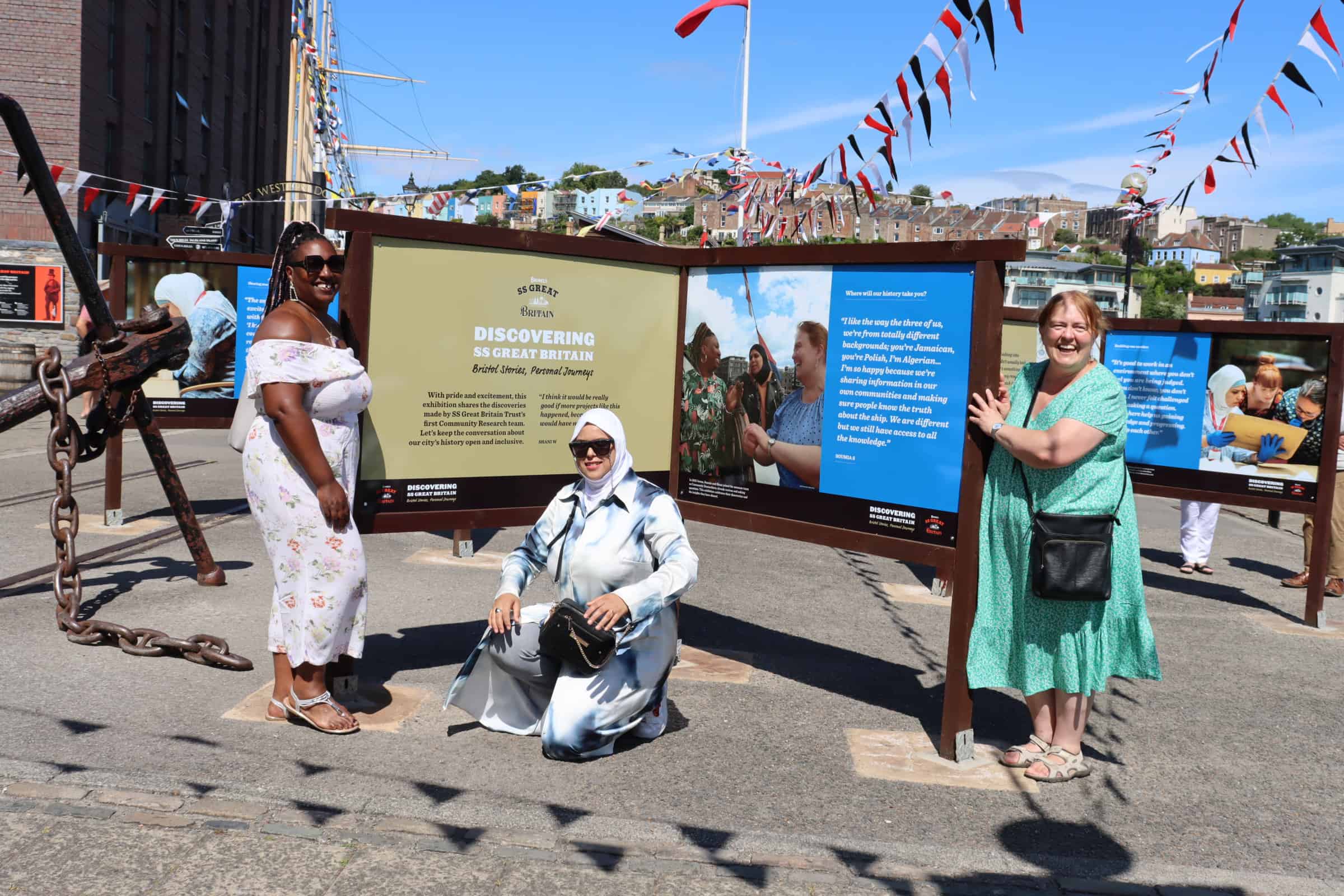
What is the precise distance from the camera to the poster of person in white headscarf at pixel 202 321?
9.84 metres

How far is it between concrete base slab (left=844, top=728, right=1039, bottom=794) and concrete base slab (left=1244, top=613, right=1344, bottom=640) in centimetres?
401

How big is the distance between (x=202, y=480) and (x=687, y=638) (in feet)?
25.8

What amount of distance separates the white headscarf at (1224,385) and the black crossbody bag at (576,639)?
250 inches

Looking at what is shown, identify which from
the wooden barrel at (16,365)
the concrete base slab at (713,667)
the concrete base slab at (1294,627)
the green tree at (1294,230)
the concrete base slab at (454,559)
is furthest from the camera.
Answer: the green tree at (1294,230)

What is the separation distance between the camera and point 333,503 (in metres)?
4.57

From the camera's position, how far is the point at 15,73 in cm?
2538

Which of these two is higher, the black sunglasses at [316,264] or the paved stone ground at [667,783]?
the black sunglasses at [316,264]

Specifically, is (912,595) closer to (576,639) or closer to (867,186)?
(867,186)

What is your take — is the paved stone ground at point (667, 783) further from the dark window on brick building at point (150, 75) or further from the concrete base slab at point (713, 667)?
the dark window on brick building at point (150, 75)

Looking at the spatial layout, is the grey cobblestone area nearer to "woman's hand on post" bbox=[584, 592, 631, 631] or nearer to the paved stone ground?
the paved stone ground

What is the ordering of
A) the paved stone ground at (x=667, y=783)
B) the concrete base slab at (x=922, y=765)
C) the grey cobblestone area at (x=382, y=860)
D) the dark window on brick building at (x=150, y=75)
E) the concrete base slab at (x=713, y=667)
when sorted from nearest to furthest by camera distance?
the grey cobblestone area at (x=382, y=860) < the paved stone ground at (x=667, y=783) < the concrete base slab at (x=922, y=765) < the concrete base slab at (x=713, y=667) < the dark window on brick building at (x=150, y=75)

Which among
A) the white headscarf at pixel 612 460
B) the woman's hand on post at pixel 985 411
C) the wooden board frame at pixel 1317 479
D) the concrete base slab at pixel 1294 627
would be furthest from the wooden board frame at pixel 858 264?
the wooden board frame at pixel 1317 479

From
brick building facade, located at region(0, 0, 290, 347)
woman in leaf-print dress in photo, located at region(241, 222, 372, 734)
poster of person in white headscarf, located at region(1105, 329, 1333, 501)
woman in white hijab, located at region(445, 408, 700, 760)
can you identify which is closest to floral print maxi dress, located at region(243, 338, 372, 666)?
woman in leaf-print dress in photo, located at region(241, 222, 372, 734)

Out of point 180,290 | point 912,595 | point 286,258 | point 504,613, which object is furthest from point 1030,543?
point 180,290
